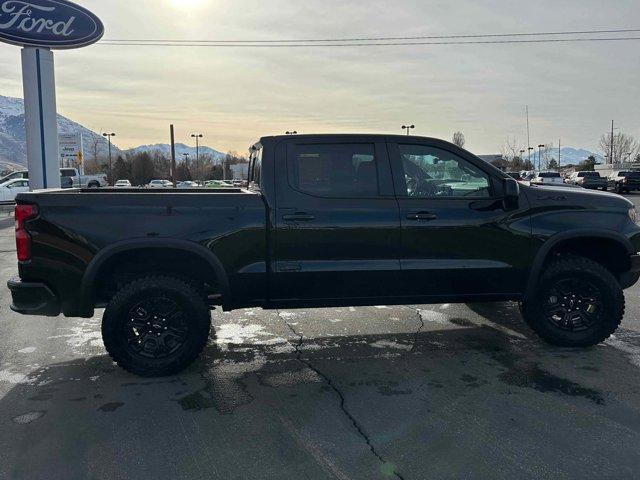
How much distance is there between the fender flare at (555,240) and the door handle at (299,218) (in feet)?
6.90

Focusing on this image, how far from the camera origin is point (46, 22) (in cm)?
1397

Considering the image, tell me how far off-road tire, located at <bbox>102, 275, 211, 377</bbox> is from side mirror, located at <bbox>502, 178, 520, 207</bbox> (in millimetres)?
2792

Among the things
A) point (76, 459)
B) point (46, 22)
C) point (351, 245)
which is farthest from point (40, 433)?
point (46, 22)

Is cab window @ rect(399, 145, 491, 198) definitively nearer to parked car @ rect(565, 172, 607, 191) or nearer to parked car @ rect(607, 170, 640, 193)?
parked car @ rect(565, 172, 607, 191)

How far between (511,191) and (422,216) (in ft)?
2.61

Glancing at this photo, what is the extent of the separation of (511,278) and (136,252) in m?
3.33

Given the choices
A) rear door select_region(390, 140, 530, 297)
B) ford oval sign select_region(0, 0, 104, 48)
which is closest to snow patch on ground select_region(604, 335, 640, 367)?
rear door select_region(390, 140, 530, 297)

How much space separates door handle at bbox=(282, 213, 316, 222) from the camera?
453cm

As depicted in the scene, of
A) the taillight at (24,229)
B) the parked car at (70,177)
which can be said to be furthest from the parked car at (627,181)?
the taillight at (24,229)

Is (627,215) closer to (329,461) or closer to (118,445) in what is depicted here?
(329,461)

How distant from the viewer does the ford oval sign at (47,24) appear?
1356 cm

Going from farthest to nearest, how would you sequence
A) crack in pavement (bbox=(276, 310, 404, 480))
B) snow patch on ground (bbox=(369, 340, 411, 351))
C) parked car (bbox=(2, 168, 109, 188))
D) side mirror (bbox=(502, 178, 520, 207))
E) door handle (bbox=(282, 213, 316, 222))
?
1. parked car (bbox=(2, 168, 109, 188))
2. snow patch on ground (bbox=(369, 340, 411, 351))
3. side mirror (bbox=(502, 178, 520, 207))
4. door handle (bbox=(282, 213, 316, 222))
5. crack in pavement (bbox=(276, 310, 404, 480))

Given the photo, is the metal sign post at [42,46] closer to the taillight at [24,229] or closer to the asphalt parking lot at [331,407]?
the asphalt parking lot at [331,407]

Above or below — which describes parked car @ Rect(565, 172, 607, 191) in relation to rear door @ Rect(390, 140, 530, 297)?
above
